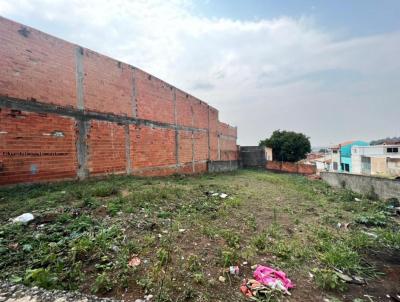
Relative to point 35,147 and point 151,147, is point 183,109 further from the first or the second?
point 35,147

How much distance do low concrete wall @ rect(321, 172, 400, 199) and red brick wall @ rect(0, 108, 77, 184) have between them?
10.4 m

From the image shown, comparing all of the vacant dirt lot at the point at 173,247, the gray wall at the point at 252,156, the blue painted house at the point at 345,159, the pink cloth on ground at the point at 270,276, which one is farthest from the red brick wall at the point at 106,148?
the blue painted house at the point at 345,159

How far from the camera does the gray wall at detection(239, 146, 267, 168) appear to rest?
21.7m

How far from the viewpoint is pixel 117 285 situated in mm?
2131

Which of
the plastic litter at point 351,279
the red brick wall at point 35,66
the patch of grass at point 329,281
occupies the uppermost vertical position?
the red brick wall at point 35,66

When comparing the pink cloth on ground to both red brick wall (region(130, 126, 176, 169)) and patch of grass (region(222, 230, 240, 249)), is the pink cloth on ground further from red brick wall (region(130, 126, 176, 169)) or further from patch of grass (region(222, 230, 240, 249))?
red brick wall (region(130, 126, 176, 169))

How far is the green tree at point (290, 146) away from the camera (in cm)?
2667

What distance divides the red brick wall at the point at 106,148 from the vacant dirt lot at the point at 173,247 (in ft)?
4.94

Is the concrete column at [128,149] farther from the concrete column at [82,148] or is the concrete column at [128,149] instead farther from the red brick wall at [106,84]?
the concrete column at [82,148]

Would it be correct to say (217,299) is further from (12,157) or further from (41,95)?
(41,95)

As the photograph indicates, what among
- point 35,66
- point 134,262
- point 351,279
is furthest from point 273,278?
point 35,66

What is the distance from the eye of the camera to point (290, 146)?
26.7 metres

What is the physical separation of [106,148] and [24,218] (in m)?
3.83

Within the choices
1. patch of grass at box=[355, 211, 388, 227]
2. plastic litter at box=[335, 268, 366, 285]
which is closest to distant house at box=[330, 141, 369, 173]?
patch of grass at box=[355, 211, 388, 227]
